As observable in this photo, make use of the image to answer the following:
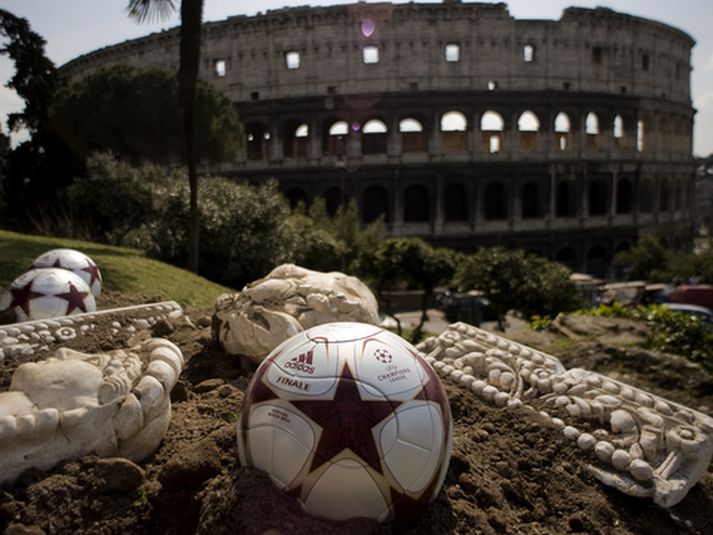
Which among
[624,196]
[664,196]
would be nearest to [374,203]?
[624,196]

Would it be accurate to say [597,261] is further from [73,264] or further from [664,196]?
[73,264]

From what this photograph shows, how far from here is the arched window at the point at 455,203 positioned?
37.2 meters

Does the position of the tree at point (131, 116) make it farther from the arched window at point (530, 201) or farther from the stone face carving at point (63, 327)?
the stone face carving at point (63, 327)

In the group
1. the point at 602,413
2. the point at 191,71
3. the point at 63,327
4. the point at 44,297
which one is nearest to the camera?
the point at 602,413

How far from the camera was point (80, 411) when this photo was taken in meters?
3.68

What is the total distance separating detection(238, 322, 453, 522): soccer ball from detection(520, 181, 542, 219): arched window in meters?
35.8

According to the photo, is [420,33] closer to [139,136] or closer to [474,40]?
[474,40]

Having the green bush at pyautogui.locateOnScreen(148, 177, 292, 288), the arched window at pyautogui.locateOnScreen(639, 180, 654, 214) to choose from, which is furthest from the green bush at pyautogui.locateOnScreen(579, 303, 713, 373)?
the arched window at pyautogui.locateOnScreen(639, 180, 654, 214)

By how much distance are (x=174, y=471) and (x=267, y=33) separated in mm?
36631

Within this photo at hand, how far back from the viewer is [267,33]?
36.9 metres

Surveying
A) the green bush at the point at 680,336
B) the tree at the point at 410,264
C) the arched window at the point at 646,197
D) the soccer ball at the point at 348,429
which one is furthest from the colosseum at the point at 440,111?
the soccer ball at the point at 348,429

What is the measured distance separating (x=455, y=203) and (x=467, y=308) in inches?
596

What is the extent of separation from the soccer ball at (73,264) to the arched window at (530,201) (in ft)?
106

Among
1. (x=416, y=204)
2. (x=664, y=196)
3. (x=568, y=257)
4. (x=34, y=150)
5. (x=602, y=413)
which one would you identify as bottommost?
(x=568, y=257)
